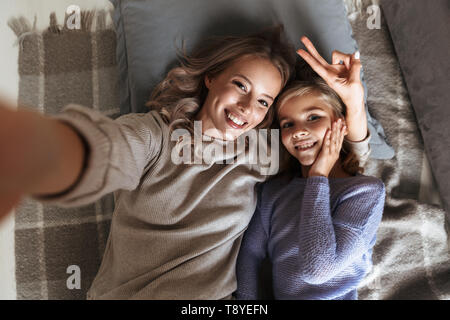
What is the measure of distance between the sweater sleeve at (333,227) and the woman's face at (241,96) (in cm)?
27

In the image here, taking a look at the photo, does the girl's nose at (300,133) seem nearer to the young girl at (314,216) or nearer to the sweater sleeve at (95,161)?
the young girl at (314,216)

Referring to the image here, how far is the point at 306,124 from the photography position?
0.97 metres

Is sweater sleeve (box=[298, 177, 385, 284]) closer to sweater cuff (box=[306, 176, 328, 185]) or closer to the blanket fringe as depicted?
sweater cuff (box=[306, 176, 328, 185])

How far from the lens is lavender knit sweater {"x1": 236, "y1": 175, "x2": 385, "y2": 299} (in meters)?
0.88

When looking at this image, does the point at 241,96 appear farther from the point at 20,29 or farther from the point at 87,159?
the point at 20,29

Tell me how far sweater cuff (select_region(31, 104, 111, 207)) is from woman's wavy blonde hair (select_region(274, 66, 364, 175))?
2.17 ft

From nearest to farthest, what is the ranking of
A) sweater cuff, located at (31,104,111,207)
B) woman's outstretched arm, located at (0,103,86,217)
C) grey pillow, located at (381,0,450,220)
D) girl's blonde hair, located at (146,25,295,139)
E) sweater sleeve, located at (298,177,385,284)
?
woman's outstretched arm, located at (0,103,86,217) < sweater cuff, located at (31,104,111,207) < sweater sleeve, located at (298,177,385,284) < girl's blonde hair, located at (146,25,295,139) < grey pillow, located at (381,0,450,220)

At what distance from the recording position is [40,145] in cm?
37

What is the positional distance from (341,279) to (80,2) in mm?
1342

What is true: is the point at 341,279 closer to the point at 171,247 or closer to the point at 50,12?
the point at 171,247

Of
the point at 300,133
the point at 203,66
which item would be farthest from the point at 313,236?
the point at 203,66

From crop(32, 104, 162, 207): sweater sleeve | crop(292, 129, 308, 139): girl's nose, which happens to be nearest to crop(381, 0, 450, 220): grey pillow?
crop(292, 129, 308, 139): girl's nose

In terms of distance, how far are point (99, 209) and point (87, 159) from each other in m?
0.69
